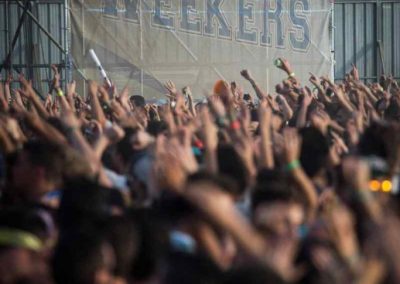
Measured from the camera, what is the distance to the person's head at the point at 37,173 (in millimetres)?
6969

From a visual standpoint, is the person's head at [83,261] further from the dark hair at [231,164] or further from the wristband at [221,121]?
the wristband at [221,121]

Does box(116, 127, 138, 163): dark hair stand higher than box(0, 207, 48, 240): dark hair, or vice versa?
box(0, 207, 48, 240): dark hair

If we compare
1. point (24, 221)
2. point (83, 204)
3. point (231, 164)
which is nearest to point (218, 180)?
point (83, 204)

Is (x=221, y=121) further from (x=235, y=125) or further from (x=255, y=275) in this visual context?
(x=255, y=275)

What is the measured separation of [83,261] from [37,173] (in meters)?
1.93

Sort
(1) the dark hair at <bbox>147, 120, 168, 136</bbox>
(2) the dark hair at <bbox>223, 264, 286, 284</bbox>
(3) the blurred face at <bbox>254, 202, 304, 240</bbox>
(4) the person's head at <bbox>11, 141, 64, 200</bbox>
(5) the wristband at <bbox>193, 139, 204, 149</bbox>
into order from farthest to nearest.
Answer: (1) the dark hair at <bbox>147, 120, 168, 136</bbox>, (5) the wristband at <bbox>193, 139, 204, 149</bbox>, (4) the person's head at <bbox>11, 141, 64, 200</bbox>, (3) the blurred face at <bbox>254, 202, 304, 240</bbox>, (2) the dark hair at <bbox>223, 264, 286, 284</bbox>

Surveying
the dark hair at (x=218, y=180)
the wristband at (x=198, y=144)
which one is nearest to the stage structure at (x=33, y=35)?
the wristband at (x=198, y=144)

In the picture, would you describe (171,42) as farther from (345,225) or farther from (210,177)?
(345,225)

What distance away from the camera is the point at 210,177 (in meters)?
5.96

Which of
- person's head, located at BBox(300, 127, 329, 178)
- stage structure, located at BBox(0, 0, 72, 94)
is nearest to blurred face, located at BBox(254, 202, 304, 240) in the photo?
person's head, located at BBox(300, 127, 329, 178)

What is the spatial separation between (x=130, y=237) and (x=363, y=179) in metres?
1.10

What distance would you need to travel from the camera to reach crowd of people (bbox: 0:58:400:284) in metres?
4.77

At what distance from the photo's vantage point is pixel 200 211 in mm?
4969

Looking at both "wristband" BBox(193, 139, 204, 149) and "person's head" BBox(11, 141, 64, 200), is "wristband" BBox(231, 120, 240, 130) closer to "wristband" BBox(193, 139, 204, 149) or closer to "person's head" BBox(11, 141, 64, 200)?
"wristband" BBox(193, 139, 204, 149)
